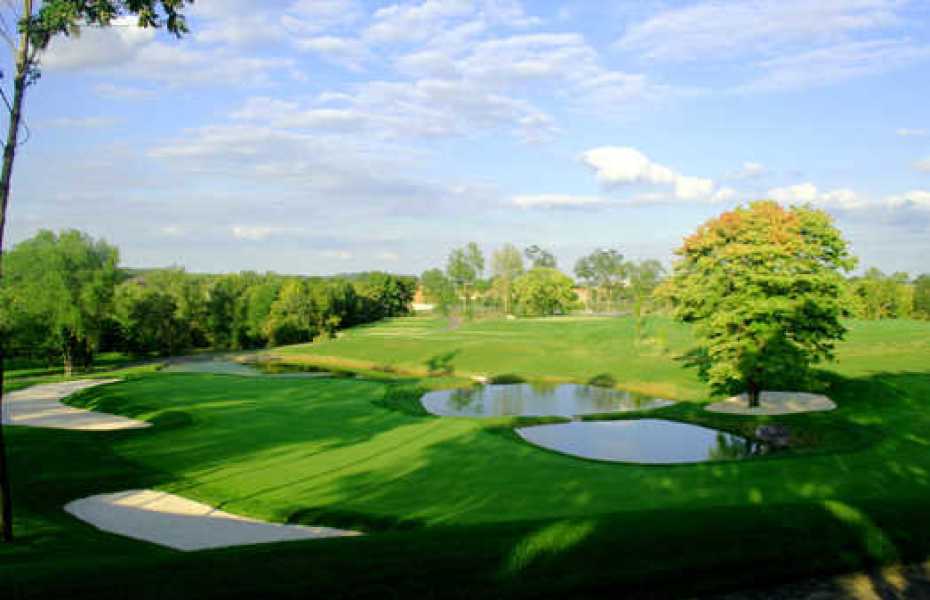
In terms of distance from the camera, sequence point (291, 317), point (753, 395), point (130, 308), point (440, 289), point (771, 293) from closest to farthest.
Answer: point (771, 293)
point (753, 395)
point (130, 308)
point (291, 317)
point (440, 289)

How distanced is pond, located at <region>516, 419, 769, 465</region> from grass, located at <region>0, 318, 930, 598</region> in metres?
1.30

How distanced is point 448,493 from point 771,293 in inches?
687

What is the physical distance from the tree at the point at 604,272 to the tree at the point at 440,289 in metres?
40.8

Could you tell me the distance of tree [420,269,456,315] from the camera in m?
126

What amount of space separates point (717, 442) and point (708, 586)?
19886 mm

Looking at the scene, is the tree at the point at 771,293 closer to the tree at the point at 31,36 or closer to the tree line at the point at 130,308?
the tree at the point at 31,36

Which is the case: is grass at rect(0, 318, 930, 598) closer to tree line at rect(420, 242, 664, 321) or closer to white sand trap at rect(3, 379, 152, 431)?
white sand trap at rect(3, 379, 152, 431)

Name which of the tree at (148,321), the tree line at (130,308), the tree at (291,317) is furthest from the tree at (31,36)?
the tree at (291,317)

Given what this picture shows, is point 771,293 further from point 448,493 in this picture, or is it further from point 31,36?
point 31,36

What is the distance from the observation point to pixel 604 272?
162000mm

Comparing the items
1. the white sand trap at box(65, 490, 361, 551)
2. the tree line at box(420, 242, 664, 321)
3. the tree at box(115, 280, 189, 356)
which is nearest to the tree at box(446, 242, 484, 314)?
the tree line at box(420, 242, 664, 321)

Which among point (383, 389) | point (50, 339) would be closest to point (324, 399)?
point (383, 389)

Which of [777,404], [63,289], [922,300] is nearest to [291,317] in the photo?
[63,289]

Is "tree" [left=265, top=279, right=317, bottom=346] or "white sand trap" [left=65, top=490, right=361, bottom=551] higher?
"tree" [left=265, top=279, right=317, bottom=346]
